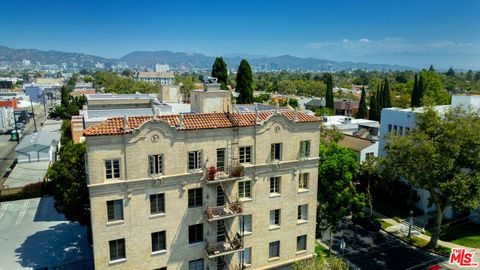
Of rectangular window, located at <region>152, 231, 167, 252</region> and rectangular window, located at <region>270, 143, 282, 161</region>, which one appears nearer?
rectangular window, located at <region>152, 231, 167, 252</region>

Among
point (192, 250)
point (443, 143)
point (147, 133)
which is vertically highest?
point (147, 133)

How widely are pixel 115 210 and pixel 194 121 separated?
9500 mm

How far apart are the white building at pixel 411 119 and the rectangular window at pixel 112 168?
130 ft

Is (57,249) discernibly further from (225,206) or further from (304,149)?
(304,149)

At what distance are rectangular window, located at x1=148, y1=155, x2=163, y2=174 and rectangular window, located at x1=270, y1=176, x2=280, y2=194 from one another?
10693 mm

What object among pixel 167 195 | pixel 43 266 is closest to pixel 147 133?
pixel 167 195

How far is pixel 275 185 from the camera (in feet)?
113

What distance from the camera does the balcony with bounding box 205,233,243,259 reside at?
1225 inches

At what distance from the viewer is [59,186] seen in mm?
38562

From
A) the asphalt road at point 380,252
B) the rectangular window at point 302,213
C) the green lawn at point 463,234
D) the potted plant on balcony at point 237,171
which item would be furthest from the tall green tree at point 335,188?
the green lawn at point 463,234

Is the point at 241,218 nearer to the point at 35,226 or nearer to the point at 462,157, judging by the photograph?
the point at 462,157

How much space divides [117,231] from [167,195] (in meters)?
4.70

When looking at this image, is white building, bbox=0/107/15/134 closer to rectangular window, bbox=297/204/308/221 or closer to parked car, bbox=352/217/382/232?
rectangular window, bbox=297/204/308/221

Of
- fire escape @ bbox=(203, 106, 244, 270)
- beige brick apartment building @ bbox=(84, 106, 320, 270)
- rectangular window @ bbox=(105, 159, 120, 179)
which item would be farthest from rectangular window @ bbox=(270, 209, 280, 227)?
rectangular window @ bbox=(105, 159, 120, 179)
